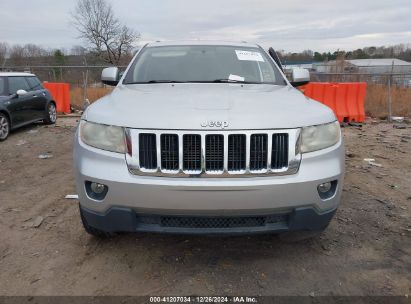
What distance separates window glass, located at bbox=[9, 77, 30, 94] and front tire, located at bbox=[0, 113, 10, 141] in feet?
2.49

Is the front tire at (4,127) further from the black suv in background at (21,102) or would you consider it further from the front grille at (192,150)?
the front grille at (192,150)

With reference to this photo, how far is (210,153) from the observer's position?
2.52 metres

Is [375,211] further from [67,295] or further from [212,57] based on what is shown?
[67,295]

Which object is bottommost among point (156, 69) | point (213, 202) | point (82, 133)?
point (213, 202)

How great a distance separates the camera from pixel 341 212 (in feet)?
13.4

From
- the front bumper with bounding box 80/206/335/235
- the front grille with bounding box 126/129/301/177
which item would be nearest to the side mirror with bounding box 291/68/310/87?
the front grille with bounding box 126/129/301/177

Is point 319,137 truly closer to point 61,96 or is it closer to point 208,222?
point 208,222

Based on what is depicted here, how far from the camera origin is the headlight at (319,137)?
2.65m

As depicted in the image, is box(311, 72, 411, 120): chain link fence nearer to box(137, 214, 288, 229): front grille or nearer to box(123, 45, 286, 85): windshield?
box(123, 45, 286, 85): windshield

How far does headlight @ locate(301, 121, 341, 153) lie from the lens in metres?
2.65

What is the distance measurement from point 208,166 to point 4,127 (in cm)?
750

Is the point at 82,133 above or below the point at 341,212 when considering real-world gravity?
above

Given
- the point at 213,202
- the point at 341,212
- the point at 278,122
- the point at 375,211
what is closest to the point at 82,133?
the point at 213,202

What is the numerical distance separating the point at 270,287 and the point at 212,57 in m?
2.54
